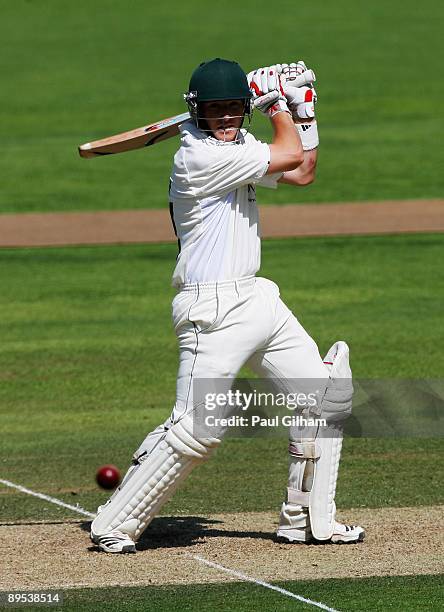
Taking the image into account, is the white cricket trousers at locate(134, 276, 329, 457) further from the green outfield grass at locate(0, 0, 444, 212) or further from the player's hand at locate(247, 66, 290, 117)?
the green outfield grass at locate(0, 0, 444, 212)

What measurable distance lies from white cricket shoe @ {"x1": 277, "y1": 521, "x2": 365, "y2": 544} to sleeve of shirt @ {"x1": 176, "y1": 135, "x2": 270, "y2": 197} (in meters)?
1.80

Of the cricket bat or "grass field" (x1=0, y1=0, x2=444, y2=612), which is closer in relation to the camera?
"grass field" (x1=0, y1=0, x2=444, y2=612)

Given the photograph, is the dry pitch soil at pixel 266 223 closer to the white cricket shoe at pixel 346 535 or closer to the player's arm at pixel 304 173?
the player's arm at pixel 304 173

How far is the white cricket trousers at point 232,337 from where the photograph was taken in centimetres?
632

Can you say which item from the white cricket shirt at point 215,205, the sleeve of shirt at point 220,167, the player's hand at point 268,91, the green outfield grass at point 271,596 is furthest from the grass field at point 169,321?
the player's hand at point 268,91

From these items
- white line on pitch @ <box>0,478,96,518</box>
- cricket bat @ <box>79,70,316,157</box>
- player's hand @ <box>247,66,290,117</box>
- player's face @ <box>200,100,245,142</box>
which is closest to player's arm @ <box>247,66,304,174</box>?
player's hand @ <box>247,66,290,117</box>

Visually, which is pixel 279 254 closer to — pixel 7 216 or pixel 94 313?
pixel 94 313

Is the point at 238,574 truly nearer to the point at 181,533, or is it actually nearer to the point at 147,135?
the point at 181,533

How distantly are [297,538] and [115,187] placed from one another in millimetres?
15600

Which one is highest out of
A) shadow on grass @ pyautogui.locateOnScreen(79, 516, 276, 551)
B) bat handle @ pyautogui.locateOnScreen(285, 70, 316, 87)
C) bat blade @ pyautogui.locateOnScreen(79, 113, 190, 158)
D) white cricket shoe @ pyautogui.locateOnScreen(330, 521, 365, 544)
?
bat handle @ pyautogui.locateOnScreen(285, 70, 316, 87)

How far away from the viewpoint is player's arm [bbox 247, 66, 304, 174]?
21.1 feet

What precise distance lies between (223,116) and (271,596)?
2.34 meters

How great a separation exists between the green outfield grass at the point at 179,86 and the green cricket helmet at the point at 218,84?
45.3ft

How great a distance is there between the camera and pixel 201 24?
40.4m
